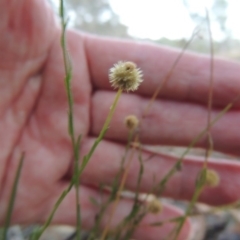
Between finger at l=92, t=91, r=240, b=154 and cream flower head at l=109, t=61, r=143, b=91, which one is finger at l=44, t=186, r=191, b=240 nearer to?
finger at l=92, t=91, r=240, b=154

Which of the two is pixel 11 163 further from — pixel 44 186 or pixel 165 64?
pixel 165 64

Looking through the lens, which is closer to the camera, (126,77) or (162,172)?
(126,77)

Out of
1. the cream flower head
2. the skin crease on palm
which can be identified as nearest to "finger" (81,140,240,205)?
the skin crease on palm

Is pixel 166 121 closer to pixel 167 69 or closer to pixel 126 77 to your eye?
pixel 167 69

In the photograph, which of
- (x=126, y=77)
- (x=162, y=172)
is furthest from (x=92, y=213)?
(x=126, y=77)

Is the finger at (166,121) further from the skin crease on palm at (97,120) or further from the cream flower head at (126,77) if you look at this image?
the cream flower head at (126,77)

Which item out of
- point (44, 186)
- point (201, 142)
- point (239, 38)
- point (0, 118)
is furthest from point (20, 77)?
point (239, 38)
